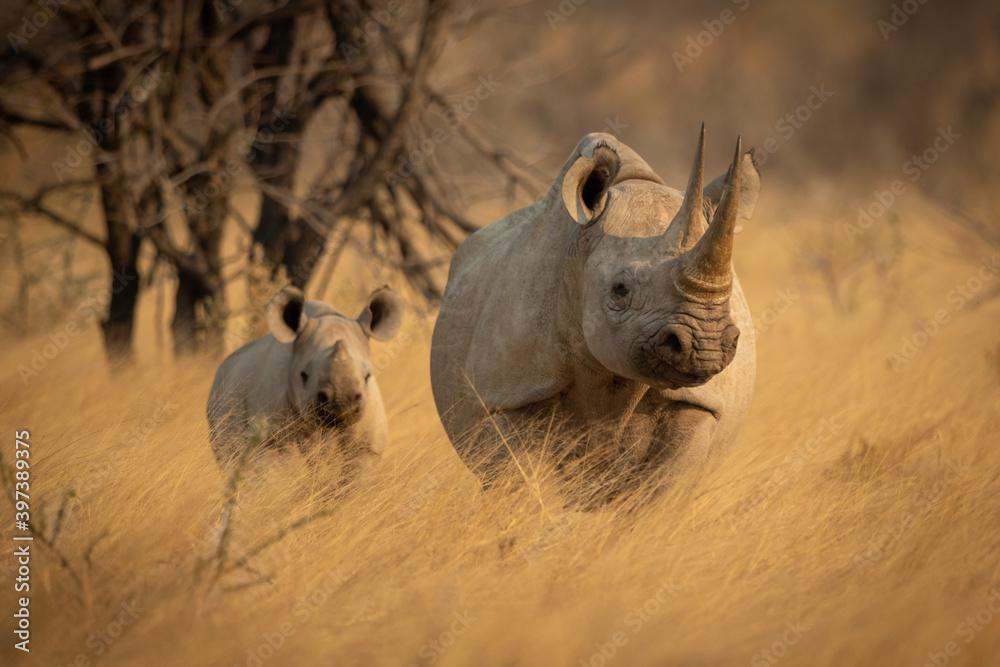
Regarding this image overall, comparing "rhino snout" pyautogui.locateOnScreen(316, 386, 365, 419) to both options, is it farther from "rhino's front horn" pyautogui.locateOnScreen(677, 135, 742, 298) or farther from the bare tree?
the bare tree

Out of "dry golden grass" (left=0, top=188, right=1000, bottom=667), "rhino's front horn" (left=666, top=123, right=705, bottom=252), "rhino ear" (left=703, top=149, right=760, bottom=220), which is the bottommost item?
"dry golden grass" (left=0, top=188, right=1000, bottom=667)

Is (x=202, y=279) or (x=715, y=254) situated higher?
(x=202, y=279)

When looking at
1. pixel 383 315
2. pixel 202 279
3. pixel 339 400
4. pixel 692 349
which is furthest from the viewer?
pixel 202 279

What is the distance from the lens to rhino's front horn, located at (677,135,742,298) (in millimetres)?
3340

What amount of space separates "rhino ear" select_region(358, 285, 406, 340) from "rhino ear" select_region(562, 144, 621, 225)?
188cm

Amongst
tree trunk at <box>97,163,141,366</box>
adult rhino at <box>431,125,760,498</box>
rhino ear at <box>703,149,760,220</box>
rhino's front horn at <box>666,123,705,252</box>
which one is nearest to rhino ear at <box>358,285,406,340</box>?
adult rhino at <box>431,125,760,498</box>

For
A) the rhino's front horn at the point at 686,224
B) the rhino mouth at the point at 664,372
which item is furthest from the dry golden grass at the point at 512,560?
the rhino's front horn at the point at 686,224

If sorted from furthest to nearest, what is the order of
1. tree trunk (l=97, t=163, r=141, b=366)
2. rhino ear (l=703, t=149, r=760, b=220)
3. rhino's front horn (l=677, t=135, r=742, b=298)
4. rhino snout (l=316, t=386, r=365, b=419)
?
tree trunk (l=97, t=163, r=141, b=366) → rhino snout (l=316, t=386, r=365, b=419) → rhino ear (l=703, t=149, r=760, b=220) → rhino's front horn (l=677, t=135, r=742, b=298)

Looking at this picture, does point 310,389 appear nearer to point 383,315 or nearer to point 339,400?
point 339,400

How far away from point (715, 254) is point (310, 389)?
2.48 meters

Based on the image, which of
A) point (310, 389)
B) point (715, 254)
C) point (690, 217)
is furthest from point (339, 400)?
point (715, 254)

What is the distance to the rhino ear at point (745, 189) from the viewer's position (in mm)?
3875

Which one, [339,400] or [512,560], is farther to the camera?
[339,400]

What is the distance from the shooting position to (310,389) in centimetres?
513
